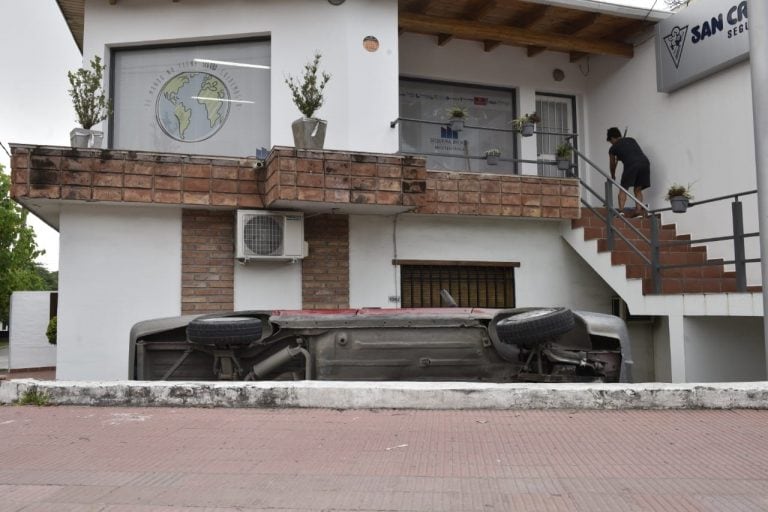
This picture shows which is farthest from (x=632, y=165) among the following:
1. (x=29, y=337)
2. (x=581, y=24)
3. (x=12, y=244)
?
(x=12, y=244)

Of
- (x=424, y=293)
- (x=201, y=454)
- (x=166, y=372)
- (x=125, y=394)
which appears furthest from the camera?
(x=424, y=293)

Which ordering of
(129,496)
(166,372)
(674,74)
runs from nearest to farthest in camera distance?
(129,496) < (166,372) < (674,74)

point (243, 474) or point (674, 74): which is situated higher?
point (674, 74)

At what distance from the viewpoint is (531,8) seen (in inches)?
412

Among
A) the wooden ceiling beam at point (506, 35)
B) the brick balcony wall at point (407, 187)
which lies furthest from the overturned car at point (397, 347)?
the wooden ceiling beam at point (506, 35)

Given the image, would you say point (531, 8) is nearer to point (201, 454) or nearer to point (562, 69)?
point (562, 69)

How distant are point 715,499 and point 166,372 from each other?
4.78 meters

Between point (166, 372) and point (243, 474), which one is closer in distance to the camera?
point (243, 474)

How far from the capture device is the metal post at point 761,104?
20.8 feet

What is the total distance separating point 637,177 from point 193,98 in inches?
289

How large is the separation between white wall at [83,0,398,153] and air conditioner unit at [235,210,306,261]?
1.41 meters

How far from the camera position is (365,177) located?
8.14 metres

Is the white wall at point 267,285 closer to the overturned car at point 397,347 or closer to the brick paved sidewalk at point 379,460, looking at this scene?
the overturned car at point 397,347

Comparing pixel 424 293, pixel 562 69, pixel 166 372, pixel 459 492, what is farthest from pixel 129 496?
pixel 562 69
